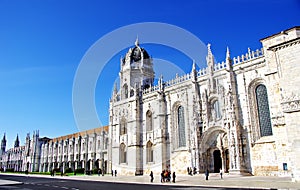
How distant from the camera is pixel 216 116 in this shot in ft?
104

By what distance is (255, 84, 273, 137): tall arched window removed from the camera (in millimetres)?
27178

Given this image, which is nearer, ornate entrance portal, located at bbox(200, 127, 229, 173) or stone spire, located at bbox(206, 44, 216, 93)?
ornate entrance portal, located at bbox(200, 127, 229, 173)

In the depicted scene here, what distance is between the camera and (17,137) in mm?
124688

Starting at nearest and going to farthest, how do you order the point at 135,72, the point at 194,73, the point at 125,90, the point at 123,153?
the point at 194,73, the point at 123,153, the point at 135,72, the point at 125,90

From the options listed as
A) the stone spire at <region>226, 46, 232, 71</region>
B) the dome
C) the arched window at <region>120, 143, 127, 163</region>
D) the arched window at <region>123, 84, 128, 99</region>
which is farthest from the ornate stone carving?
the dome

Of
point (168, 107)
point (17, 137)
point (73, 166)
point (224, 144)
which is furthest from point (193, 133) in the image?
point (17, 137)

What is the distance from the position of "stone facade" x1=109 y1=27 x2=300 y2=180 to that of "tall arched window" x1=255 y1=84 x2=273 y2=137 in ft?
0.32

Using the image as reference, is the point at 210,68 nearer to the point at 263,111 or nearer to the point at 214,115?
the point at 214,115

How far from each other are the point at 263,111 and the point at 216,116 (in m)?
5.60

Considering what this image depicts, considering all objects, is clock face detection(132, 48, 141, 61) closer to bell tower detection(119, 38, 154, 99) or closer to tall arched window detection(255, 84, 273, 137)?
bell tower detection(119, 38, 154, 99)

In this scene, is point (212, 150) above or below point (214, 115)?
below

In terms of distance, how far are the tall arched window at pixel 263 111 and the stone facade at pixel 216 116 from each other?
10 cm

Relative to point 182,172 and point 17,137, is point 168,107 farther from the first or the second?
point 17,137

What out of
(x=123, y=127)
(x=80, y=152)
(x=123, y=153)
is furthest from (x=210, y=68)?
(x=80, y=152)
